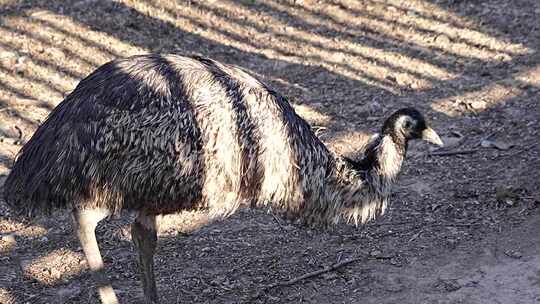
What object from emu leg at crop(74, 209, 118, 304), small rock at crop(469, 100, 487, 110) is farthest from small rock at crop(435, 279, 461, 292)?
small rock at crop(469, 100, 487, 110)

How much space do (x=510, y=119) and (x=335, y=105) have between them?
3.98 feet

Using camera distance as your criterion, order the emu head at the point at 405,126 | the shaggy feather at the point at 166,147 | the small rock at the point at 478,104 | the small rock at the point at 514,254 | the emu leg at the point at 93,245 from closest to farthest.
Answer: the shaggy feather at the point at 166,147
the emu leg at the point at 93,245
the emu head at the point at 405,126
the small rock at the point at 514,254
the small rock at the point at 478,104

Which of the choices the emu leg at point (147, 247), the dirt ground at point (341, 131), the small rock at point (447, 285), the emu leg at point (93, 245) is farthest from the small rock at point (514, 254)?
the emu leg at point (93, 245)

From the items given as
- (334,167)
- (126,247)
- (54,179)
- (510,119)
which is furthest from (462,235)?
(54,179)

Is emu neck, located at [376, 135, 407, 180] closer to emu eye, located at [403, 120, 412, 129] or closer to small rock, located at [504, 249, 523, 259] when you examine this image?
emu eye, located at [403, 120, 412, 129]

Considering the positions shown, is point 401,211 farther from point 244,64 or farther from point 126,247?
point 244,64

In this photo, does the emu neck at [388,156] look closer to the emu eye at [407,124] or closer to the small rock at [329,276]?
the emu eye at [407,124]

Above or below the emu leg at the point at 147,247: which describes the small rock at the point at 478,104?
above

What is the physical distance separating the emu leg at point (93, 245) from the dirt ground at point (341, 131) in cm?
37

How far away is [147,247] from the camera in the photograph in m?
4.89

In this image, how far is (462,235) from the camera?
5.38 metres

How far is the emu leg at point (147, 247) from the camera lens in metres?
4.88

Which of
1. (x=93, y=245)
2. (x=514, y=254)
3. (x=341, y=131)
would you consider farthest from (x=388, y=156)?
(x=341, y=131)

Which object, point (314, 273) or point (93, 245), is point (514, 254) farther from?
point (93, 245)
